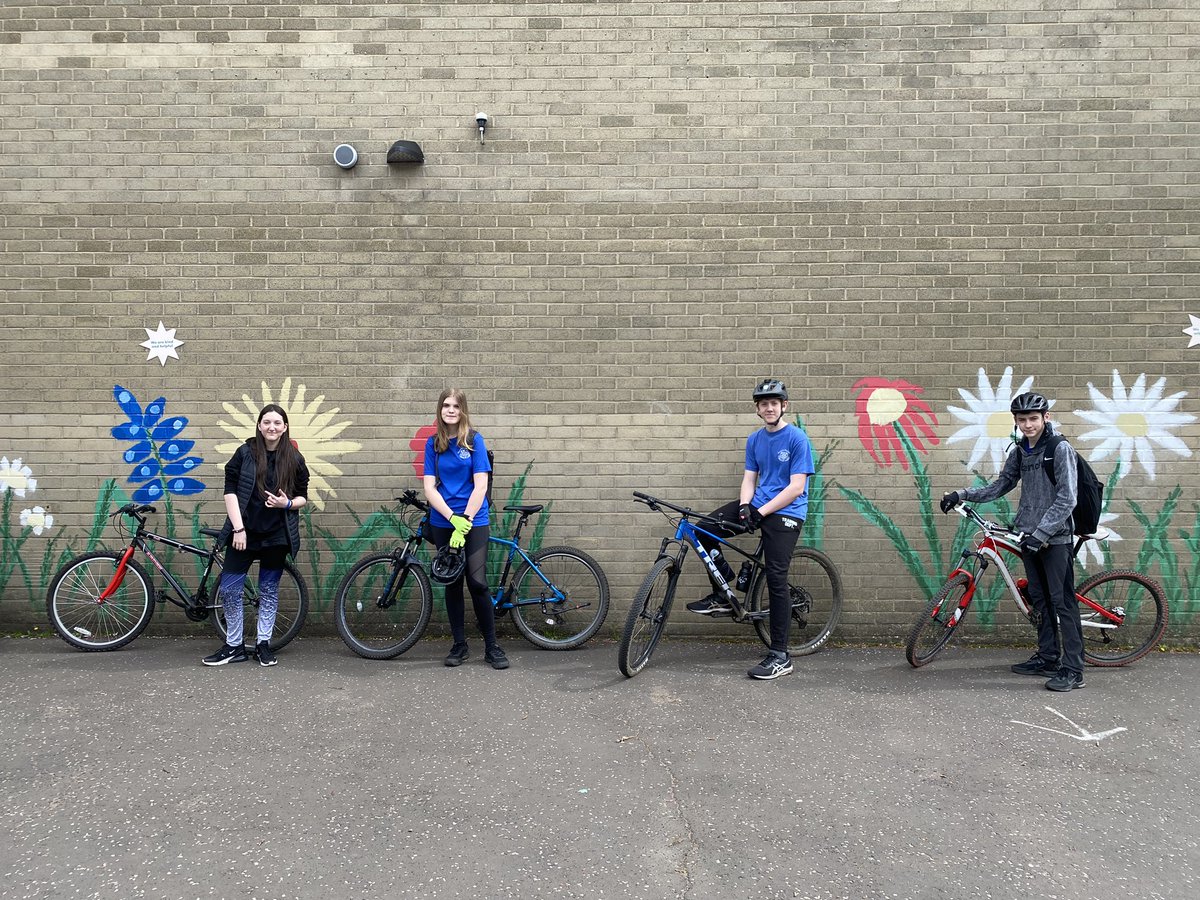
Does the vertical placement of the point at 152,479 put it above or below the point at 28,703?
above

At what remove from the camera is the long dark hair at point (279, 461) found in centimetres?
572

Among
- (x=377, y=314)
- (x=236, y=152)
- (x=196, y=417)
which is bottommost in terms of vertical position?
(x=196, y=417)

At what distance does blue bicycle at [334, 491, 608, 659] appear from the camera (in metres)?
5.99

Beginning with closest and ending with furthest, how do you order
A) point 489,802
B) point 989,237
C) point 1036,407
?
1. point 489,802
2. point 1036,407
3. point 989,237

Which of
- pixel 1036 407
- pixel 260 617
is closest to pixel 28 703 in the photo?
pixel 260 617

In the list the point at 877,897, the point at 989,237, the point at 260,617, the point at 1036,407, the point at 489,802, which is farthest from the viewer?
the point at 989,237

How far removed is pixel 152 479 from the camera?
6422 mm

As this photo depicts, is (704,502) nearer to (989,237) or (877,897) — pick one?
(989,237)

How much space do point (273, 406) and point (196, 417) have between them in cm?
105

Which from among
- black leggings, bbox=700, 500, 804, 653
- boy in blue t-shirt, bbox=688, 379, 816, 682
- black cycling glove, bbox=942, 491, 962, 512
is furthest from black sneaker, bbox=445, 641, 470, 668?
black cycling glove, bbox=942, 491, 962, 512

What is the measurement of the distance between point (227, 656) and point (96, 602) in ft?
3.78

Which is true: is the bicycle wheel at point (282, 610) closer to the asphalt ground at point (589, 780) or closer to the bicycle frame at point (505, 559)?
the asphalt ground at point (589, 780)

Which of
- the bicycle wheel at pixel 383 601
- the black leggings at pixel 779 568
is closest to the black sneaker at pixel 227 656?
the bicycle wheel at pixel 383 601

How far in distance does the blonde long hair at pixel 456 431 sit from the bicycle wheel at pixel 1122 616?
4454 mm
